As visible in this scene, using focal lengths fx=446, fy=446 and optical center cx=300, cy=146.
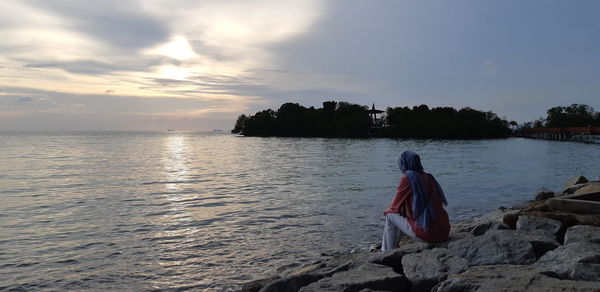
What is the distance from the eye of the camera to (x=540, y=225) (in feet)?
24.3

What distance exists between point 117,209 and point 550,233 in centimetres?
1282

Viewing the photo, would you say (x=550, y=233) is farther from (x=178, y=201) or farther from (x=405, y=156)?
(x=178, y=201)

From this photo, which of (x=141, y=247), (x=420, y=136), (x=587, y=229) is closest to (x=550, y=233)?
(x=587, y=229)

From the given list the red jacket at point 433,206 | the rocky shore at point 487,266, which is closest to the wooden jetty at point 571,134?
the rocky shore at point 487,266

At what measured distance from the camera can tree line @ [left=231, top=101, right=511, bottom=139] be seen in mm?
151125

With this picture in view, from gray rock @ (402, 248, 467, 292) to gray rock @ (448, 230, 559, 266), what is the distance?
11.3 inches

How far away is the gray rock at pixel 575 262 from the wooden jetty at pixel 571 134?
97784 millimetres

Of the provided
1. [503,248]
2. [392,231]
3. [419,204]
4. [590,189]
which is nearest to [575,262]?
[503,248]

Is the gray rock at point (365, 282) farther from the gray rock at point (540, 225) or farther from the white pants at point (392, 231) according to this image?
the gray rock at point (540, 225)

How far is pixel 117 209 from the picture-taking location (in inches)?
589

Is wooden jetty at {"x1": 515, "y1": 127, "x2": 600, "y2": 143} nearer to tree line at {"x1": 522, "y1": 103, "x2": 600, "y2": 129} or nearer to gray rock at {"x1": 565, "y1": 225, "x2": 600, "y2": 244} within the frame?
tree line at {"x1": 522, "y1": 103, "x2": 600, "y2": 129}

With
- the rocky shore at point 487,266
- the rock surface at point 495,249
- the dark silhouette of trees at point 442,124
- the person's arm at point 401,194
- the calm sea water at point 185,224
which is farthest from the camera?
the dark silhouette of trees at point 442,124

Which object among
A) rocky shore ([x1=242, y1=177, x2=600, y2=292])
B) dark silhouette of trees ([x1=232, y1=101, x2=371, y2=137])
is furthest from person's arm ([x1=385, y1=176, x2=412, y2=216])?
dark silhouette of trees ([x1=232, y1=101, x2=371, y2=137])

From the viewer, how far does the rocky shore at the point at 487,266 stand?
4523mm
